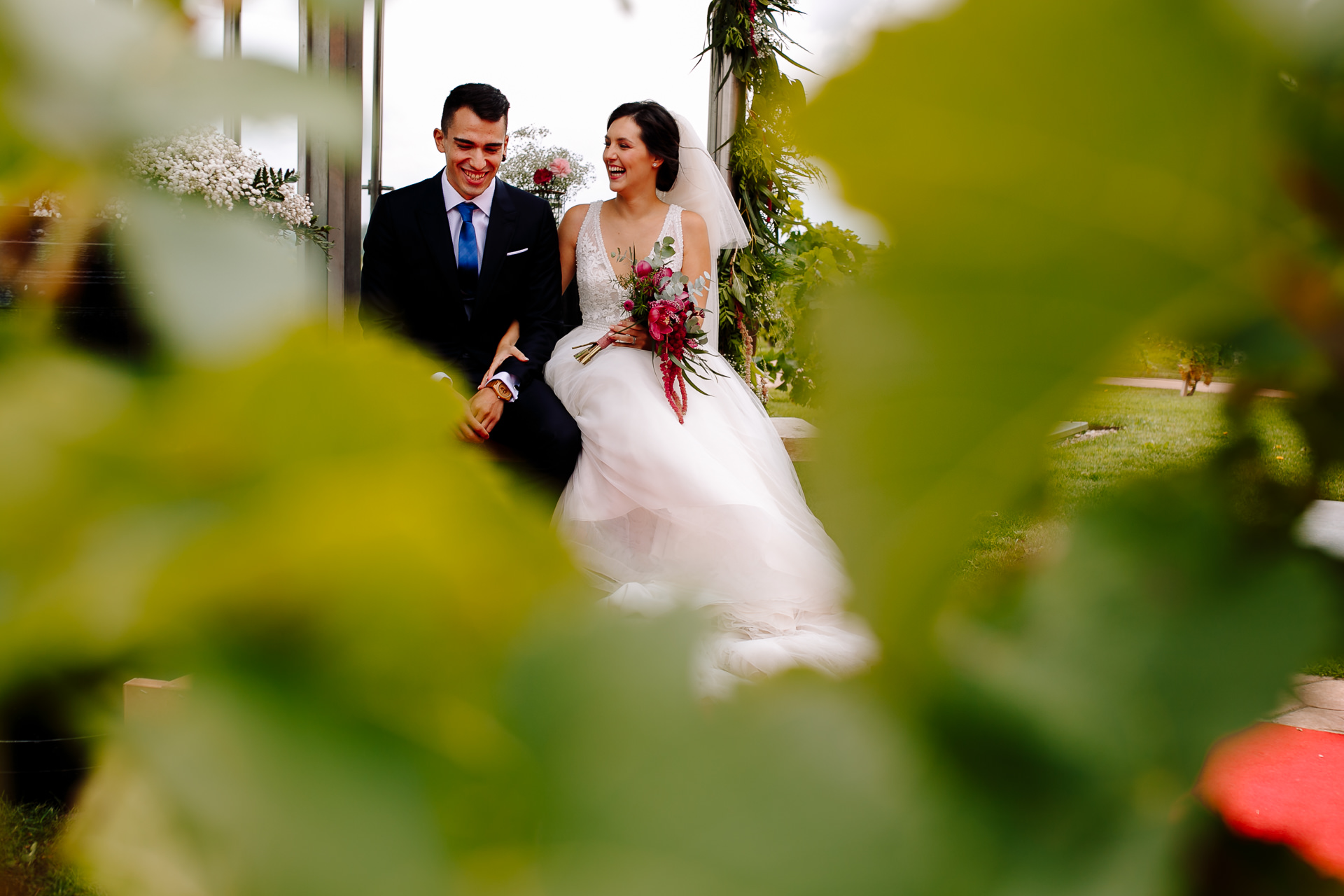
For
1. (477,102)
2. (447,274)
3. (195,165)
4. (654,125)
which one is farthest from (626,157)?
(195,165)

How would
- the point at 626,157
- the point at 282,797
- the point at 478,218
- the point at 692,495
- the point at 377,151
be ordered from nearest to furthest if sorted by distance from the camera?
1. the point at 282,797
2. the point at 692,495
3. the point at 478,218
4. the point at 626,157
5. the point at 377,151

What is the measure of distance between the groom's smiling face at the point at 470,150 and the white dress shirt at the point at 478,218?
2 centimetres

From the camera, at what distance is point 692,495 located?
9.68ft

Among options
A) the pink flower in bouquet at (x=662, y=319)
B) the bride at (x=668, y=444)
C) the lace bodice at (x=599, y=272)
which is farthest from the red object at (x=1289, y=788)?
the lace bodice at (x=599, y=272)

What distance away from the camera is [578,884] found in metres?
0.06

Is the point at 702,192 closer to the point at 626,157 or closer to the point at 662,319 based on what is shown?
the point at 626,157

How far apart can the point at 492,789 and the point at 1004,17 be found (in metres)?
0.07

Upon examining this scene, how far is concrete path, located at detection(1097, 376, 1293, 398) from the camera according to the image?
0.07 metres

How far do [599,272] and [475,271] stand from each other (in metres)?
0.58

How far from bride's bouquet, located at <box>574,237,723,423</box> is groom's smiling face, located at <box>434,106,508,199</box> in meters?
0.62

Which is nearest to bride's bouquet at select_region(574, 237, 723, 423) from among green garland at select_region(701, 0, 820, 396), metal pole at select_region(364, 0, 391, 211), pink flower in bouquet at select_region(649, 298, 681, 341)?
pink flower in bouquet at select_region(649, 298, 681, 341)

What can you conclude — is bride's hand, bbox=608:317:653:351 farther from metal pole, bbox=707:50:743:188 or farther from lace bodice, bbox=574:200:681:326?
metal pole, bbox=707:50:743:188

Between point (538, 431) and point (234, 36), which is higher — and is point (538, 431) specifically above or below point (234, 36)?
below

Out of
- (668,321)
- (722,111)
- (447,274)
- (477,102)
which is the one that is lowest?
(668,321)
